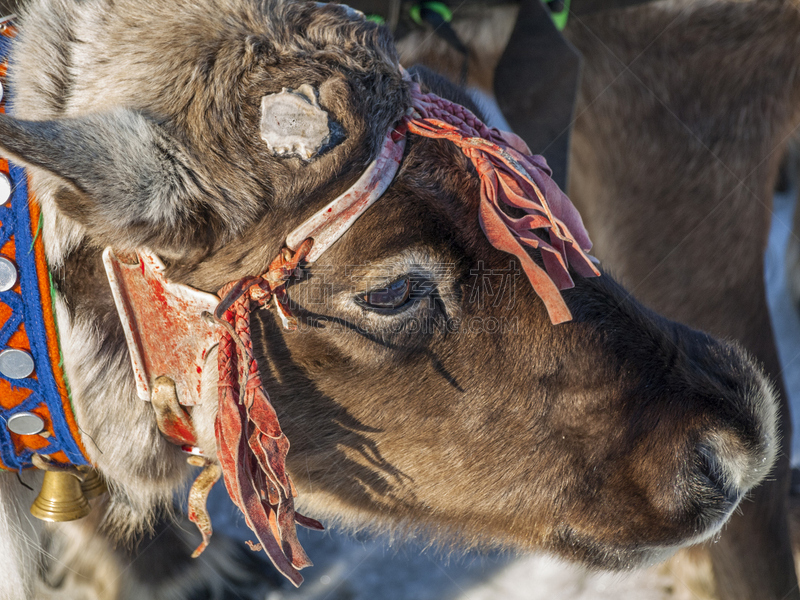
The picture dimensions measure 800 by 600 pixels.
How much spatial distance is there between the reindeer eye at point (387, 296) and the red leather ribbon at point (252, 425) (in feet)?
0.60

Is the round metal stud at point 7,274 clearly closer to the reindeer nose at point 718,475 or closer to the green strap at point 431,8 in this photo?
the reindeer nose at point 718,475

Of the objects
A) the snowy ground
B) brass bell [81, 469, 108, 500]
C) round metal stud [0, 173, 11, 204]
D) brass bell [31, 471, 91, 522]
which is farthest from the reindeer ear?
the snowy ground

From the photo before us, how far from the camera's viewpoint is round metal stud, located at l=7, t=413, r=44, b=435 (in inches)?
71.6

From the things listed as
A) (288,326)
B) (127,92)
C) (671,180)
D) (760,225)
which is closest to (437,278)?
(288,326)

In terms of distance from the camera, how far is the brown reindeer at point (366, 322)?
1.53 m

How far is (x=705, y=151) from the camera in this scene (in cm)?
311

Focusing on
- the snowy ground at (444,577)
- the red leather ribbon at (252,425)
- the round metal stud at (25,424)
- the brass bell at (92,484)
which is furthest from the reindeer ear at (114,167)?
the snowy ground at (444,577)

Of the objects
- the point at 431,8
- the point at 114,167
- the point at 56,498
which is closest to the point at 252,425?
Answer: the point at 114,167

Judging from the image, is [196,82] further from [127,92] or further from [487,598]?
[487,598]

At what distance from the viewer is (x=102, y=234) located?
147 centimetres

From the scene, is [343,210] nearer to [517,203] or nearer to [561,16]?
[517,203]

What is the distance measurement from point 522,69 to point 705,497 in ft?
6.28

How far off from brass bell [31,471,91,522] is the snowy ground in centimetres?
150

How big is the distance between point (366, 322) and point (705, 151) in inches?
85.4
